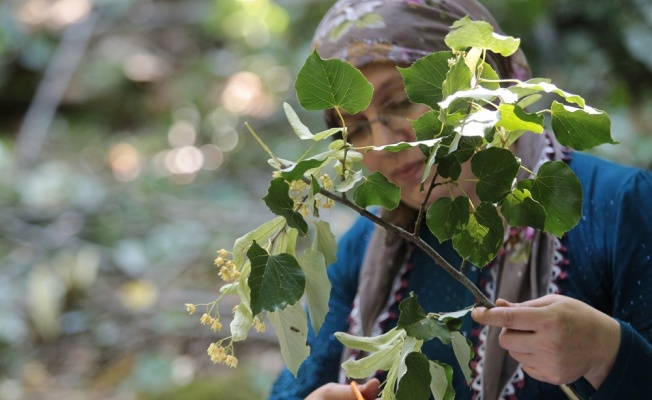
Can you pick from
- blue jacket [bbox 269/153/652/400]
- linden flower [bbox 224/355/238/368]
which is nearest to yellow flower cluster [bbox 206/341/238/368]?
linden flower [bbox 224/355/238/368]

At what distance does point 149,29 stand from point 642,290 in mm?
4257

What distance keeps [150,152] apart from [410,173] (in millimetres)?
3200

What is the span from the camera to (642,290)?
92 cm

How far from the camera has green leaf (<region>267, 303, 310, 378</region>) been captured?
2.19 ft

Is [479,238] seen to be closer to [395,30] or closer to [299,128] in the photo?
[299,128]

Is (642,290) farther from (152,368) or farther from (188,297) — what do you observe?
(188,297)


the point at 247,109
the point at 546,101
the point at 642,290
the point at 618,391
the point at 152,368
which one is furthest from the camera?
the point at 247,109

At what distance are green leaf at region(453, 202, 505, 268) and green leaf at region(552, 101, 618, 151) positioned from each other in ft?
0.26

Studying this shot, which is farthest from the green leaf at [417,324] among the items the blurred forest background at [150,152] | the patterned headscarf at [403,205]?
the blurred forest background at [150,152]

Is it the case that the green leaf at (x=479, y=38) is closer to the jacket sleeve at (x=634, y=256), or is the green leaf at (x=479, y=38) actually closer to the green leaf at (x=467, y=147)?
the green leaf at (x=467, y=147)

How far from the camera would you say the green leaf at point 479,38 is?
62cm

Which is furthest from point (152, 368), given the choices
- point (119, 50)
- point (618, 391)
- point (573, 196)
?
point (119, 50)

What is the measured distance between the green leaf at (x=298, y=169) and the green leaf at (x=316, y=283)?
0.26ft

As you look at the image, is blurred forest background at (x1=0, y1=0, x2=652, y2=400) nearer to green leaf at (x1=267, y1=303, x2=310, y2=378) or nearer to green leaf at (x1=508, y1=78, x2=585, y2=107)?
green leaf at (x1=267, y1=303, x2=310, y2=378)
